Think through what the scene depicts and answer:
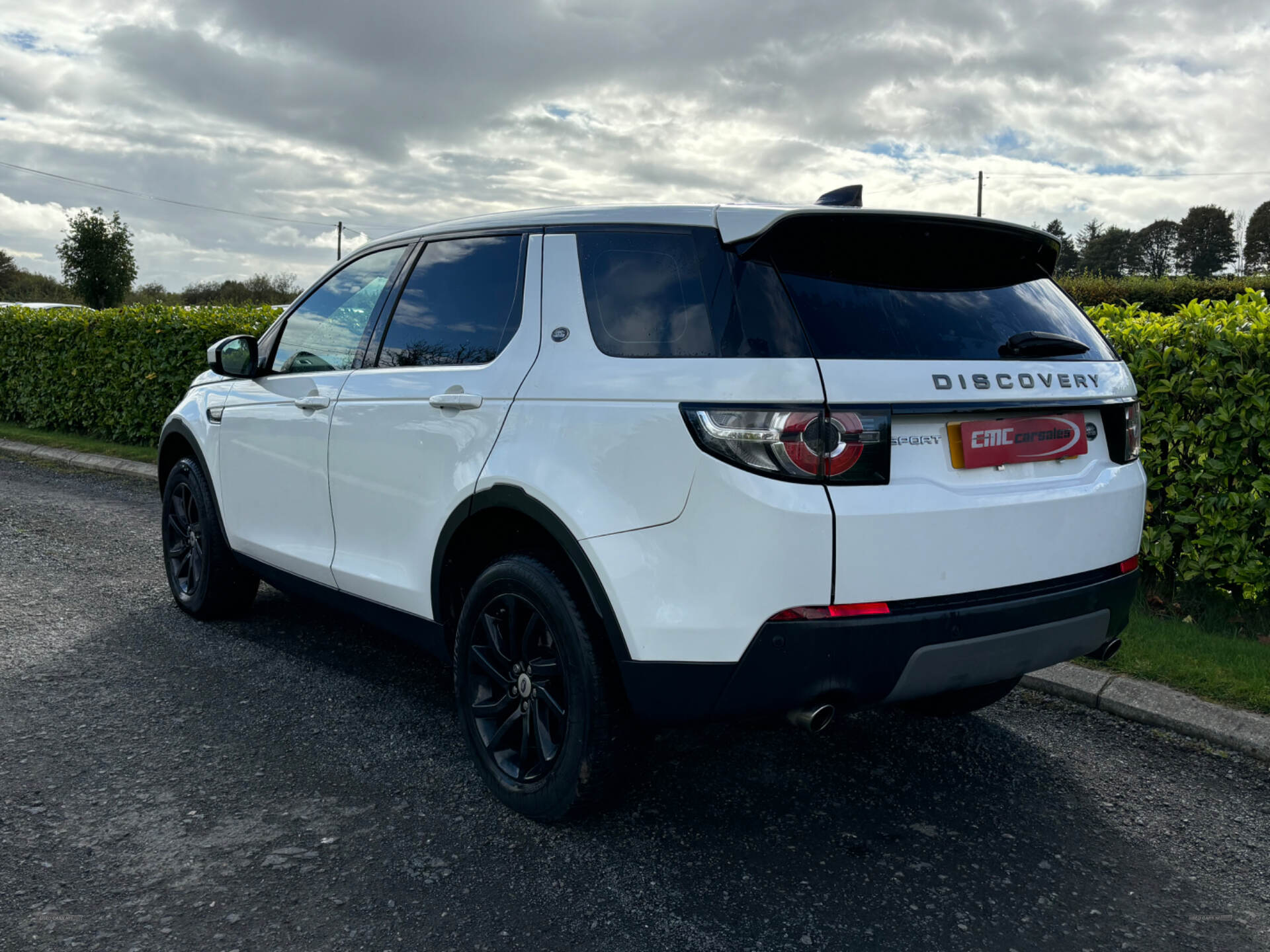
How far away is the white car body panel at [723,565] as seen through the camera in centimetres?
257

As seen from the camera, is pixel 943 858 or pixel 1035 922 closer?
pixel 1035 922

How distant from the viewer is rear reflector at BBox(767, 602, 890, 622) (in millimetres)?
2619

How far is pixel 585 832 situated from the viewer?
128 inches

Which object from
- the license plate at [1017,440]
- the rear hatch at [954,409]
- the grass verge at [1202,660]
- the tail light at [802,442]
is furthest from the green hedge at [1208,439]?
the tail light at [802,442]

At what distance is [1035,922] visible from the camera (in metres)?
2.77

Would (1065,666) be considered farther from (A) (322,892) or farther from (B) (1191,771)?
(A) (322,892)

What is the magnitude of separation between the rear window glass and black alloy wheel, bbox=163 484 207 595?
3722 mm

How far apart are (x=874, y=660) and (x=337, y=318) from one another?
2762 millimetres

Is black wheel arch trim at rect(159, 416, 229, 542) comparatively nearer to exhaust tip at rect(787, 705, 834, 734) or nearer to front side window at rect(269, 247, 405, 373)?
front side window at rect(269, 247, 405, 373)

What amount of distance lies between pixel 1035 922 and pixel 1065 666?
82.0 inches

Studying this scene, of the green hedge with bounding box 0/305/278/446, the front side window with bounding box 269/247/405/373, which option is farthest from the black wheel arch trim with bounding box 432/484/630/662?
the green hedge with bounding box 0/305/278/446

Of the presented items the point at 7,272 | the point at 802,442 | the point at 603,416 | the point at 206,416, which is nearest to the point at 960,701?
the point at 802,442

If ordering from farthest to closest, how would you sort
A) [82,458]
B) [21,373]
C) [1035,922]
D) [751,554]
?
[21,373] < [82,458] < [1035,922] < [751,554]

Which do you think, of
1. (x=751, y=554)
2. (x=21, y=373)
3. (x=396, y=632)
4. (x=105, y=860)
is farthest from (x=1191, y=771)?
(x=21, y=373)
